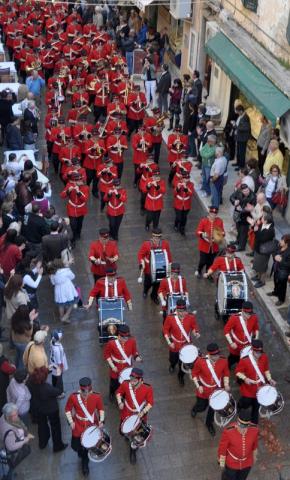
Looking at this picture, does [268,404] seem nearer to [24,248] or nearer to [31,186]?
[24,248]

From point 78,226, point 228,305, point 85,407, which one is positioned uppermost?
point 85,407

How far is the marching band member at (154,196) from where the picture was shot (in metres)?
12.8

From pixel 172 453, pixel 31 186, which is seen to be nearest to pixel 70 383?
pixel 172 453

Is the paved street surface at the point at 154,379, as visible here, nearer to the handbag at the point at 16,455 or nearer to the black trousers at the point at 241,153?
the handbag at the point at 16,455

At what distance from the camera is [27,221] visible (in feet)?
37.8

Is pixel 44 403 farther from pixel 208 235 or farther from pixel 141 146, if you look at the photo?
pixel 141 146

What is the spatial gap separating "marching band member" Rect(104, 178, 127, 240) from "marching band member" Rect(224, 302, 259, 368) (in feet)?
13.1

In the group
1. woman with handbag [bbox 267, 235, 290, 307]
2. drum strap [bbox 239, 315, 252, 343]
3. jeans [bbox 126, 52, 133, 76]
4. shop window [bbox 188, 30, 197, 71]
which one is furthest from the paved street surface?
jeans [bbox 126, 52, 133, 76]

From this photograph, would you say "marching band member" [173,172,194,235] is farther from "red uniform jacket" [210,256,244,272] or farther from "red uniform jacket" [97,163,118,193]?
"red uniform jacket" [210,256,244,272]

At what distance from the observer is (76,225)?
1321 cm

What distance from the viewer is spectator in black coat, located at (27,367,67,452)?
8.23 m

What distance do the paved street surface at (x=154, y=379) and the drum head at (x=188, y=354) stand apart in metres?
0.91

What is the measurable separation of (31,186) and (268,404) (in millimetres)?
5956

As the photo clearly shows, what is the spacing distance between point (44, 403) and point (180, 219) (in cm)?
620
